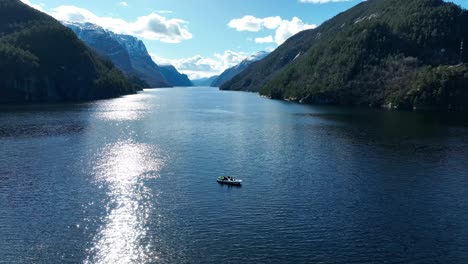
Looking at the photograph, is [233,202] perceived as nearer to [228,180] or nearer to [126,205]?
[228,180]

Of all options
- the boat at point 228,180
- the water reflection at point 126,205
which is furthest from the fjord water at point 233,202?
the boat at point 228,180

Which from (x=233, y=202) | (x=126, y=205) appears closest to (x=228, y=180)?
(x=233, y=202)

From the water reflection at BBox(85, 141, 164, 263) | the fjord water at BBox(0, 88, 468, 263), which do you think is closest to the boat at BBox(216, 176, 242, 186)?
the fjord water at BBox(0, 88, 468, 263)

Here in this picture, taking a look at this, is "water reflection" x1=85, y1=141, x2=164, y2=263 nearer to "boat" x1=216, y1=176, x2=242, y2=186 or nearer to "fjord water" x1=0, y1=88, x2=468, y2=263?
"fjord water" x1=0, y1=88, x2=468, y2=263

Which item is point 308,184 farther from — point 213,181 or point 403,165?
point 403,165

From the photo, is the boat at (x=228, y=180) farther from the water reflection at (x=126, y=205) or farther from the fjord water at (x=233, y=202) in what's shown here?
the water reflection at (x=126, y=205)

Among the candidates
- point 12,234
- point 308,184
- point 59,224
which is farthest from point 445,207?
point 12,234
